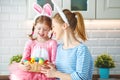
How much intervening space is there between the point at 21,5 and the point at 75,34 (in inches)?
39.6

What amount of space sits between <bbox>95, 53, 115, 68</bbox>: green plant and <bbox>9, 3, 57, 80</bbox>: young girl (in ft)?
2.12

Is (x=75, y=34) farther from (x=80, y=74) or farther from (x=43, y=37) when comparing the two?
(x=43, y=37)

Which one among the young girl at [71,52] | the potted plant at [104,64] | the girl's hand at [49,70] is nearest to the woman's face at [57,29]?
the young girl at [71,52]

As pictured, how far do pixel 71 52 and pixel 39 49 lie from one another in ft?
1.03

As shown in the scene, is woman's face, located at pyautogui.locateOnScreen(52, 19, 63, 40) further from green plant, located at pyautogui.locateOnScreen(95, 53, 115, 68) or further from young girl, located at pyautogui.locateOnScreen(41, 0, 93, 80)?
green plant, located at pyautogui.locateOnScreen(95, 53, 115, 68)

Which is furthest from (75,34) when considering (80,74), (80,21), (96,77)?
(96,77)

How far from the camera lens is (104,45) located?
250 cm

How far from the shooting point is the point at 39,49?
1.77 meters

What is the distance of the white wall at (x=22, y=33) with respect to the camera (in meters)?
2.45

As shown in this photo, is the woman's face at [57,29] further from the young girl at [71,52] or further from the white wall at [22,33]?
the white wall at [22,33]

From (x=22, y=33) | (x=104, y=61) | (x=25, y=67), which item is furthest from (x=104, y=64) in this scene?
(x=25, y=67)

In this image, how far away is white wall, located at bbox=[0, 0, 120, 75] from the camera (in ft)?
8.04

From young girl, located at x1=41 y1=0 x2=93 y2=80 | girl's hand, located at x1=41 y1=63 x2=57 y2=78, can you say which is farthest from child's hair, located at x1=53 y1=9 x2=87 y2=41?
girl's hand, located at x1=41 y1=63 x2=57 y2=78

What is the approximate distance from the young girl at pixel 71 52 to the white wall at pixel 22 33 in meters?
0.91
